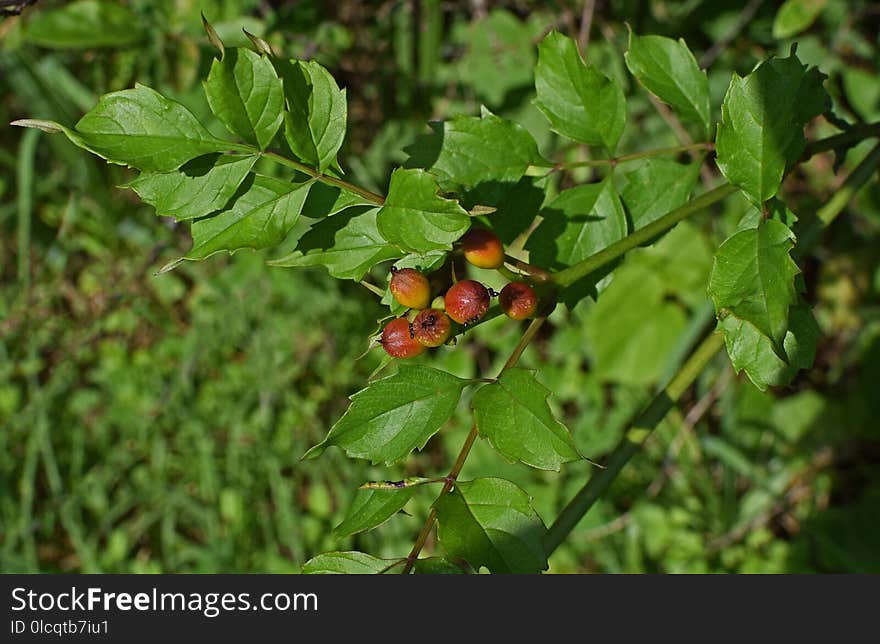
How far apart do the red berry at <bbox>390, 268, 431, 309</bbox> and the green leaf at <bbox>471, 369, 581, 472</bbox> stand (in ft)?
0.61

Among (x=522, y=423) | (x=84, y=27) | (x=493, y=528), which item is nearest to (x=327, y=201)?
(x=522, y=423)

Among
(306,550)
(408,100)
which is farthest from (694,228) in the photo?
(306,550)

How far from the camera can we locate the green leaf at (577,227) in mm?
1448

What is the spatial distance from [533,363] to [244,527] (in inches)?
60.5

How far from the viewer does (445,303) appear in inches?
48.3

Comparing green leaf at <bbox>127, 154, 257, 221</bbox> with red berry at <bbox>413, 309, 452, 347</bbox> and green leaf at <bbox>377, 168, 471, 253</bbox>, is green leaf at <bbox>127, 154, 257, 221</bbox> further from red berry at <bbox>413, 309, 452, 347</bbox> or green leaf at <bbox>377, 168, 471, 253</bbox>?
red berry at <bbox>413, 309, 452, 347</bbox>

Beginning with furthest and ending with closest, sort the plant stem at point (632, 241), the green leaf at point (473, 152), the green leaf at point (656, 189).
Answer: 1. the green leaf at point (656, 189)
2. the green leaf at point (473, 152)
3. the plant stem at point (632, 241)

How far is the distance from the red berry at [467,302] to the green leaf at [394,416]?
0.47 feet

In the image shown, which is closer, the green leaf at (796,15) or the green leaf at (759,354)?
the green leaf at (759,354)

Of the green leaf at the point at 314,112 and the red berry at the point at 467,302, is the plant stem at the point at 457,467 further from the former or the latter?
the green leaf at the point at 314,112

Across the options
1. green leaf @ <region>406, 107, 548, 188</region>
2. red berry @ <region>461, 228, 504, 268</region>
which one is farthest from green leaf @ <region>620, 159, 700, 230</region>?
red berry @ <region>461, 228, 504, 268</region>

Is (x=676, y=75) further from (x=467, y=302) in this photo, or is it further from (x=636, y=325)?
(x=636, y=325)

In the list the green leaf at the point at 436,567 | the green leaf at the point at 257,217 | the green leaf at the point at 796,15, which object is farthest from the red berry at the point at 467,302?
the green leaf at the point at 796,15

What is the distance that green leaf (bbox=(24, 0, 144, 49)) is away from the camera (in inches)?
115
